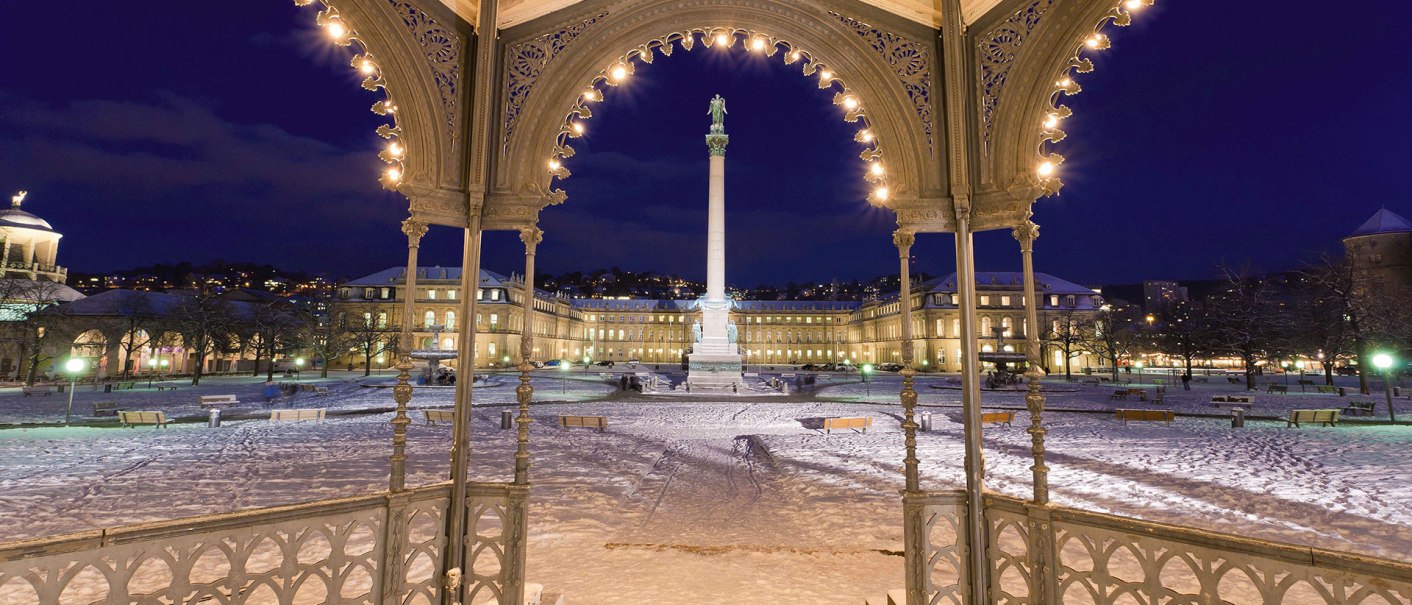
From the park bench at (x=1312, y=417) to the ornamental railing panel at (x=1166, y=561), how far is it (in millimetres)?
18544

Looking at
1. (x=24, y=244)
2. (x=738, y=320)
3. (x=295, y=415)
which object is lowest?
(x=295, y=415)

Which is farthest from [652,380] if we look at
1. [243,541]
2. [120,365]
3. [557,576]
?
[120,365]

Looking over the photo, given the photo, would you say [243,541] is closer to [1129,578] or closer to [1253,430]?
[1129,578]

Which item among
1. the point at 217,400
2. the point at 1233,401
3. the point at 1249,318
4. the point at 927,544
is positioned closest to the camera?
the point at 927,544

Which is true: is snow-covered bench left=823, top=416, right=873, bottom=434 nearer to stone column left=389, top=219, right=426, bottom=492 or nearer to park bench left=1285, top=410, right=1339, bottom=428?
park bench left=1285, top=410, right=1339, bottom=428

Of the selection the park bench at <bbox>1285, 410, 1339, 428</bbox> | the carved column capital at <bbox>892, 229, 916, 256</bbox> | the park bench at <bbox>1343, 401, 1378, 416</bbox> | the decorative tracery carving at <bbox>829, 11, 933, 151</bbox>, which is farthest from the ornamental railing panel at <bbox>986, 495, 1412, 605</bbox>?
the park bench at <bbox>1343, 401, 1378, 416</bbox>

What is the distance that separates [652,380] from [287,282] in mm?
103262

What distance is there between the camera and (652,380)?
35.3 m

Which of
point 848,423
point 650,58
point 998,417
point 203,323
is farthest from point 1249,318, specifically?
point 203,323

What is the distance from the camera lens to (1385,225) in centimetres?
4803

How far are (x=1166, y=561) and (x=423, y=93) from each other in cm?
598

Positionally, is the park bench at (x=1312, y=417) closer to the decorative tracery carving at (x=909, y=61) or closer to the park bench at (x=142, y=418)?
the decorative tracery carving at (x=909, y=61)

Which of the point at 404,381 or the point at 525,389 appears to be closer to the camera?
the point at 404,381

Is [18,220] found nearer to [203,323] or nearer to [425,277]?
[203,323]
